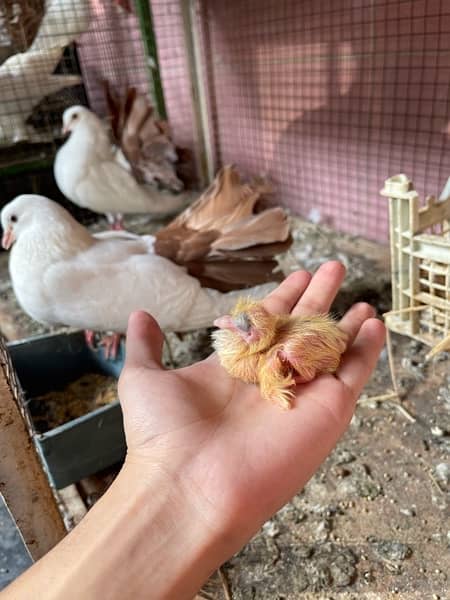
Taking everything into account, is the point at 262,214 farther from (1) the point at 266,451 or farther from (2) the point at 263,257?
(1) the point at 266,451

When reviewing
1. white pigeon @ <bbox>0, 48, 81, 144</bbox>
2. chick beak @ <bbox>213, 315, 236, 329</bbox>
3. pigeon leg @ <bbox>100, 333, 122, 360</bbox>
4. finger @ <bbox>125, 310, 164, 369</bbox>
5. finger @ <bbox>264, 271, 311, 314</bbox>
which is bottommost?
pigeon leg @ <bbox>100, 333, 122, 360</bbox>

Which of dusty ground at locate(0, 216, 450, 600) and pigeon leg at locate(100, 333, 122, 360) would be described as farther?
pigeon leg at locate(100, 333, 122, 360)

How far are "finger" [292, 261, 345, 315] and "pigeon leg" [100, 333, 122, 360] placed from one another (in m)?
0.74

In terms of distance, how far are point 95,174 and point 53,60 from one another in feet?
2.74

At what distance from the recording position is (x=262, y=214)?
194cm

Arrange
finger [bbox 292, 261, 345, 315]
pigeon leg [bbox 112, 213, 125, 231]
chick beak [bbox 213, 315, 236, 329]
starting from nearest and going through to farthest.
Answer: chick beak [bbox 213, 315, 236, 329], finger [bbox 292, 261, 345, 315], pigeon leg [bbox 112, 213, 125, 231]

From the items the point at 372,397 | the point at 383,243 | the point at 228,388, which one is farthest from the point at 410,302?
the point at 383,243

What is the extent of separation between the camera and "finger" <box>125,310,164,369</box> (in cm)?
100

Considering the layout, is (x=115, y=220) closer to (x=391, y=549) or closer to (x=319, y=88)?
(x=319, y=88)

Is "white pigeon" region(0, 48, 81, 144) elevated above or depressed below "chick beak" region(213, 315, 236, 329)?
above

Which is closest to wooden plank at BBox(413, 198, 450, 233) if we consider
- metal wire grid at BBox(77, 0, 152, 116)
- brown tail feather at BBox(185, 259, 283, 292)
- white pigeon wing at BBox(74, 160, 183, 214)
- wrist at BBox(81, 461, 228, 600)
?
brown tail feather at BBox(185, 259, 283, 292)

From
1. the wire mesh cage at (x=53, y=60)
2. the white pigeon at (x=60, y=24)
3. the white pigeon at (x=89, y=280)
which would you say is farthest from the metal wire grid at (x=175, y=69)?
the white pigeon at (x=89, y=280)

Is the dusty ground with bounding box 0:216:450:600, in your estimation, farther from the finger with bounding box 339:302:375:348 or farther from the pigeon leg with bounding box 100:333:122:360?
the pigeon leg with bounding box 100:333:122:360

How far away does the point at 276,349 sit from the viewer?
1043mm
